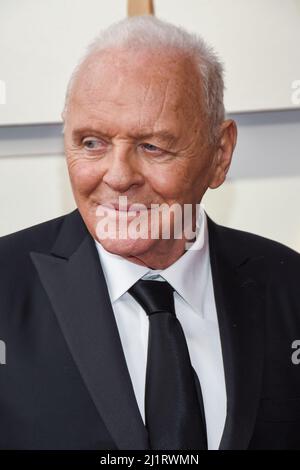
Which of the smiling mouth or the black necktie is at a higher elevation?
the smiling mouth

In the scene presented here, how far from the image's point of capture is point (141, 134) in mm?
1187

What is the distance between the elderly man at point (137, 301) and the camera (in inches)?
46.1

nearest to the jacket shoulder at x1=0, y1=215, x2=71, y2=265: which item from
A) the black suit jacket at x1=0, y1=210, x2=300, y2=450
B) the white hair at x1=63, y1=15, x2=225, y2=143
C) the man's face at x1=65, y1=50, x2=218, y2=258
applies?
the black suit jacket at x1=0, y1=210, x2=300, y2=450

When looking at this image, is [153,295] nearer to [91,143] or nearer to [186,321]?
[186,321]

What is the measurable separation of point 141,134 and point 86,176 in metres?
0.10

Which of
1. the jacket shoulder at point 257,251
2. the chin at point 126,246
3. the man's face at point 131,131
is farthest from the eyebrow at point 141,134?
the jacket shoulder at point 257,251

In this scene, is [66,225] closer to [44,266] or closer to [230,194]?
[44,266]

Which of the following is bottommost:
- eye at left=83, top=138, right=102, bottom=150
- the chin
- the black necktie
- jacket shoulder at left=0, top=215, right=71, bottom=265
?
the black necktie

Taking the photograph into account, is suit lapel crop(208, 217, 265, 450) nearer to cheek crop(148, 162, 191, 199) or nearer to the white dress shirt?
the white dress shirt

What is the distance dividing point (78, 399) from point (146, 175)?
1.04 feet

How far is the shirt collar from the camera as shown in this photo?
1.26m

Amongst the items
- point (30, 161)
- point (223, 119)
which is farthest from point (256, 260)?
point (30, 161)

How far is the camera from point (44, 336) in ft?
3.97

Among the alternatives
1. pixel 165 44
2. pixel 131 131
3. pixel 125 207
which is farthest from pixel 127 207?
pixel 165 44
